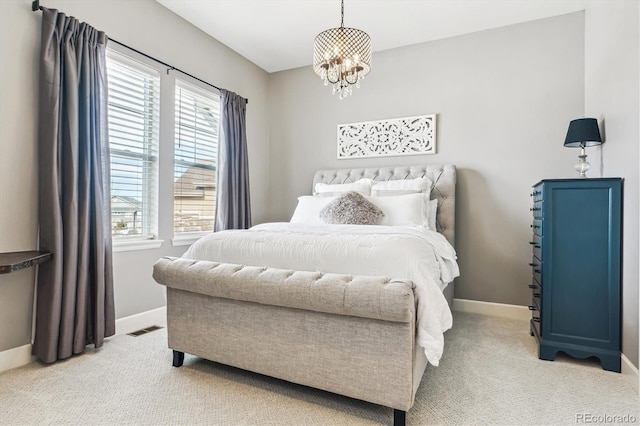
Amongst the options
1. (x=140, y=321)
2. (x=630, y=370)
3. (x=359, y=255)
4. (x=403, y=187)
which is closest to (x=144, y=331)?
(x=140, y=321)

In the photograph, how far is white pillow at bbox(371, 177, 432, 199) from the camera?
131 inches

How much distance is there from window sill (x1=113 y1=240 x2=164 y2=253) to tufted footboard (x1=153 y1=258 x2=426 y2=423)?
2.83 feet

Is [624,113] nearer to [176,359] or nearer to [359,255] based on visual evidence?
[359,255]

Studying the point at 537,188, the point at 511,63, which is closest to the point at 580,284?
the point at 537,188

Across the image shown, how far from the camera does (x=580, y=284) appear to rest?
2307 mm

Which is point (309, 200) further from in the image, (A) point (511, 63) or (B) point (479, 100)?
(A) point (511, 63)

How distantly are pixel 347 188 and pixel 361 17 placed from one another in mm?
1605

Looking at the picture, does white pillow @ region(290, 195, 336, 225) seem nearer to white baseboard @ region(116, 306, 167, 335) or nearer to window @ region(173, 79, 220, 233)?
window @ region(173, 79, 220, 233)

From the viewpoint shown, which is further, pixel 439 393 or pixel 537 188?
pixel 537 188

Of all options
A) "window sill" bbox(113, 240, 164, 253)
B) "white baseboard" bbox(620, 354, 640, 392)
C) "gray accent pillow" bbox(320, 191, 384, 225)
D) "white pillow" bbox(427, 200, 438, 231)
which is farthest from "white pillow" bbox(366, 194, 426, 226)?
"window sill" bbox(113, 240, 164, 253)

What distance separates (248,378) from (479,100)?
3210 mm

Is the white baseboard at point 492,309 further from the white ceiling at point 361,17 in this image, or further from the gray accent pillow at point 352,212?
the white ceiling at point 361,17

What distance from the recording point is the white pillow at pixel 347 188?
141 inches

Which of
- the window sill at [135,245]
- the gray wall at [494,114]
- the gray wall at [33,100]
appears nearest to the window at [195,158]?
the gray wall at [33,100]
